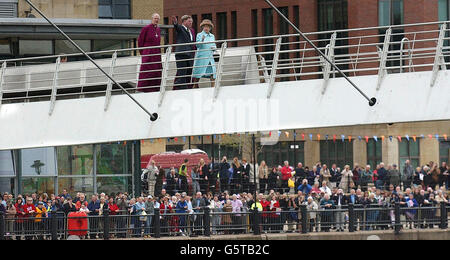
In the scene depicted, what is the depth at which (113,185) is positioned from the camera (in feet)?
125

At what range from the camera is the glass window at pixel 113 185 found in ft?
124

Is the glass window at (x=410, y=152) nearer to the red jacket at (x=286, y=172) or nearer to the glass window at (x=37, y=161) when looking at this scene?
the glass window at (x=37, y=161)

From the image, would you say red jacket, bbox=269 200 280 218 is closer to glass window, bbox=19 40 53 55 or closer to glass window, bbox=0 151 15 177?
glass window, bbox=0 151 15 177

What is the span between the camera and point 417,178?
32.2 metres

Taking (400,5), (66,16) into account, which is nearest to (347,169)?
(66,16)

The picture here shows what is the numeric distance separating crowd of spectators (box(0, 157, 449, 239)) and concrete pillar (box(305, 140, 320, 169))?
20.2 feet

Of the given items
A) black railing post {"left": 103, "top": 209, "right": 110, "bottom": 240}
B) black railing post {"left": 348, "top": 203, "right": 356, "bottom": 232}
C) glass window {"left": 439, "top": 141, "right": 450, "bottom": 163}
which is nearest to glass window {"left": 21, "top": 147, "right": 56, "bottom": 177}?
black railing post {"left": 103, "top": 209, "right": 110, "bottom": 240}

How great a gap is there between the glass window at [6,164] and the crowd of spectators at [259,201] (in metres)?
5.25

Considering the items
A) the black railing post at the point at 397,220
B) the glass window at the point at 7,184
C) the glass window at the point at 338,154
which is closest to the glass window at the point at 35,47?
the glass window at the point at 7,184

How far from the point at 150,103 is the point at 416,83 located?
16.6 feet

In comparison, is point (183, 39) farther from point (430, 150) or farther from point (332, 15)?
point (332, 15)

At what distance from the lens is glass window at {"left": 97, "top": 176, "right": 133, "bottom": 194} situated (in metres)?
37.9

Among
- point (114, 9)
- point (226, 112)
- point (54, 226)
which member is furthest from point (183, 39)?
point (114, 9)

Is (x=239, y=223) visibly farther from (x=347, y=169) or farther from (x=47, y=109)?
(x=47, y=109)
